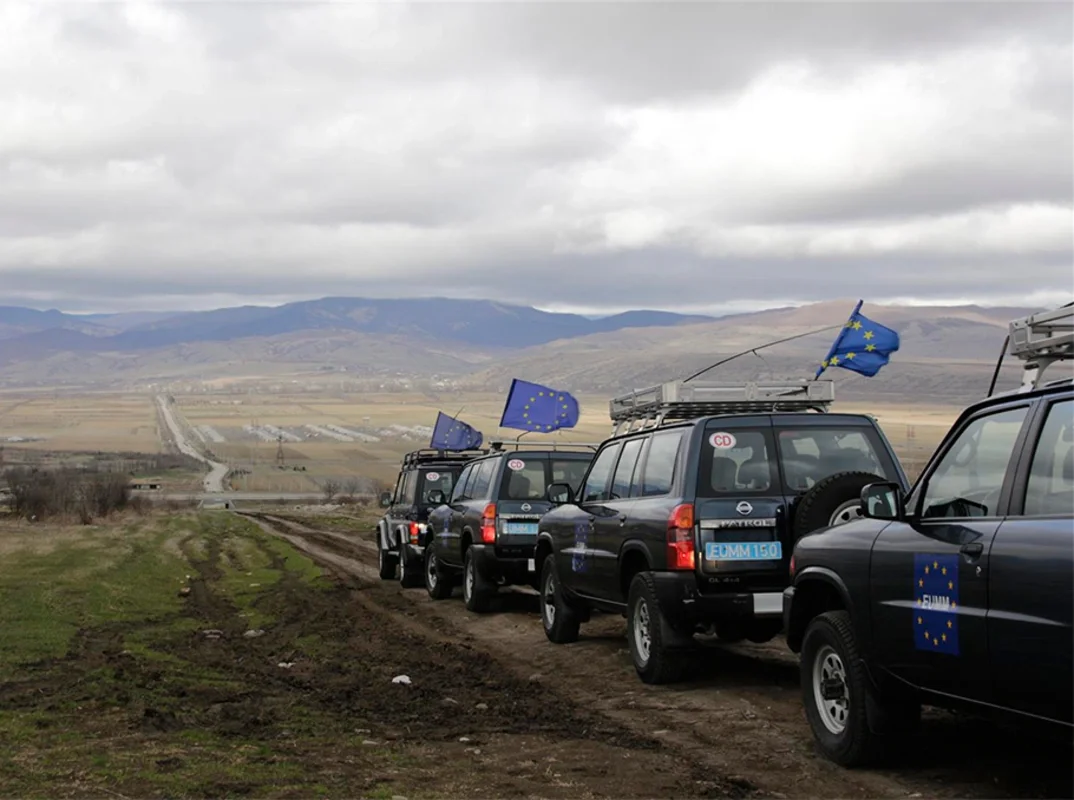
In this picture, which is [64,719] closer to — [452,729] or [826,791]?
[452,729]

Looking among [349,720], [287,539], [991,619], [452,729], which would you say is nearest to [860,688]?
[991,619]

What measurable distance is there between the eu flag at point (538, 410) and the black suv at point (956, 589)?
52.2 feet

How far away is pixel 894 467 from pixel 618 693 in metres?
2.82

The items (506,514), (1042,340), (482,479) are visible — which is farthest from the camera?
(482,479)

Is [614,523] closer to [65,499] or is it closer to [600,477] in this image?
[600,477]

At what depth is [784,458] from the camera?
33.1 feet

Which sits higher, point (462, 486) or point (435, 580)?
point (462, 486)

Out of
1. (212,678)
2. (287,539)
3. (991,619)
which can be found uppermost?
(991,619)

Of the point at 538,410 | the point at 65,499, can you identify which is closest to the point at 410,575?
the point at 538,410

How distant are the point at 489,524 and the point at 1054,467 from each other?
1066cm

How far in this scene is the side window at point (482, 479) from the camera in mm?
16828

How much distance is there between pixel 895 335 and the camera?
15.7 m

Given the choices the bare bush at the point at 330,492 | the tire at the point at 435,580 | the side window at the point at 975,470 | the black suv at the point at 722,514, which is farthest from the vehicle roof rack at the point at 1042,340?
the bare bush at the point at 330,492

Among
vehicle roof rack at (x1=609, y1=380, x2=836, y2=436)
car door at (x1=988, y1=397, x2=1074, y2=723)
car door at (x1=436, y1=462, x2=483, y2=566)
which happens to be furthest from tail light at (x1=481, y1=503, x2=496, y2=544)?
car door at (x1=988, y1=397, x2=1074, y2=723)
